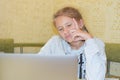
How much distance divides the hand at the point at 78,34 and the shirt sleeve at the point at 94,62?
0.06m

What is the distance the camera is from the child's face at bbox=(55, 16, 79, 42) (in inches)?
60.3

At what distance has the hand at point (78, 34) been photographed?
142cm

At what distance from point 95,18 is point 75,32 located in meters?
1.87

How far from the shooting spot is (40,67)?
892 mm

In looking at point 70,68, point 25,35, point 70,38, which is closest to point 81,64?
point 70,38

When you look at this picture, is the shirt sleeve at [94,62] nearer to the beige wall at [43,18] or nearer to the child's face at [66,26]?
the child's face at [66,26]

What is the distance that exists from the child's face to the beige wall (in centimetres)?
164

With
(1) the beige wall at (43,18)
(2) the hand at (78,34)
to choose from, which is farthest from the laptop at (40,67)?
(1) the beige wall at (43,18)

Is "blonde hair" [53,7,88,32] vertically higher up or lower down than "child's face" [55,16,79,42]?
higher up

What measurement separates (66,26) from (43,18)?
2.33 m

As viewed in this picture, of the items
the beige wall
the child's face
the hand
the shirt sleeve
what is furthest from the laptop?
the beige wall

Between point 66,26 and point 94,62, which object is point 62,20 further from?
point 94,62

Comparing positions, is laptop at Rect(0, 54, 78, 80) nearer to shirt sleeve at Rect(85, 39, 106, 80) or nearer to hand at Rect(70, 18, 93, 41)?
shirt sleeve at Rect(85, 39, 106, 80)

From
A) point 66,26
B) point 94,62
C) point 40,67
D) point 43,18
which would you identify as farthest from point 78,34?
Result: point 43,18
